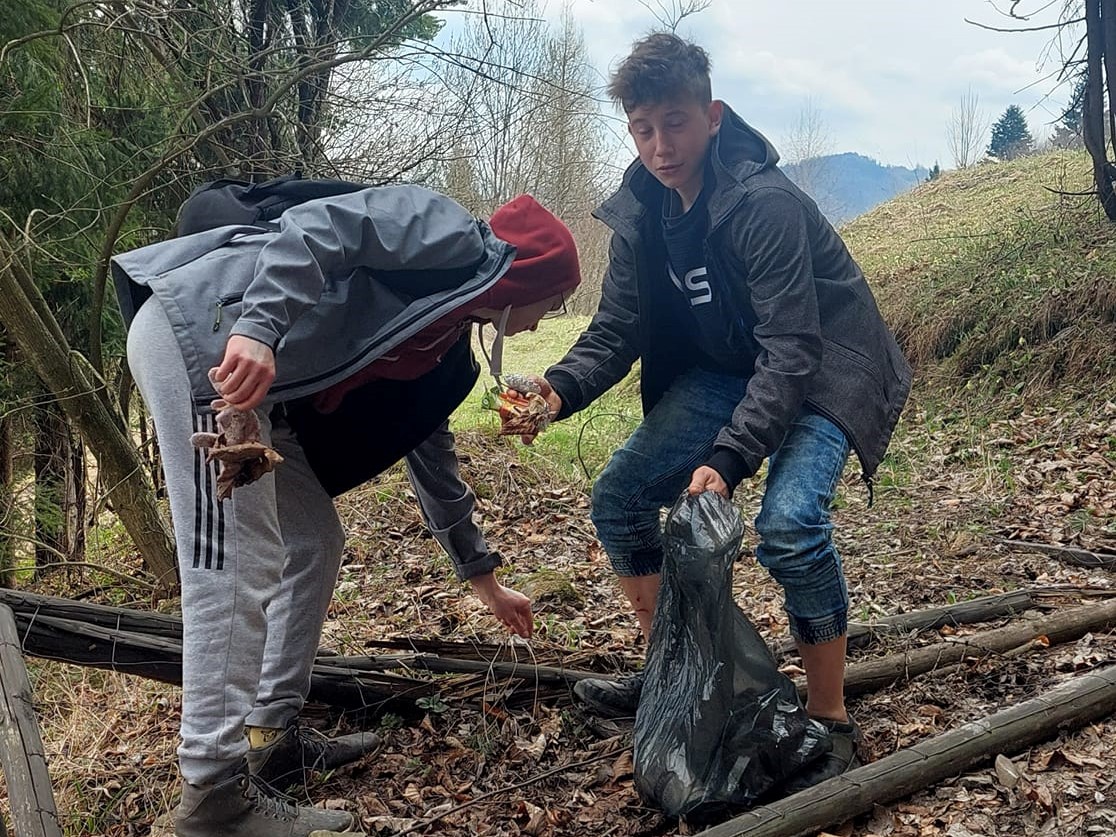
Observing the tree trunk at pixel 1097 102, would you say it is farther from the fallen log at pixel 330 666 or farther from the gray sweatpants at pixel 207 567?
the gray sweatpants at pixel 207 567

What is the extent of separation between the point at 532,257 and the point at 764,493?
1.14m

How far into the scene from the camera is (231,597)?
6.45 ft

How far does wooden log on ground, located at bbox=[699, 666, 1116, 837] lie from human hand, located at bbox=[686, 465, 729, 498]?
791 mm

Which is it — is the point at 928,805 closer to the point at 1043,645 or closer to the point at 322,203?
the point at 1043,645

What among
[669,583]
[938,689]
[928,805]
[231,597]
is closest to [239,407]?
[231,597]

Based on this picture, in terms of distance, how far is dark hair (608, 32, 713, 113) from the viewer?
243 centimetres

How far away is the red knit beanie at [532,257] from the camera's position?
235 cm

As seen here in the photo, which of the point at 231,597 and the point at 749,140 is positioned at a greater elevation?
the point at 749,140

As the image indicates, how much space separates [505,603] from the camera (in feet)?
9.84

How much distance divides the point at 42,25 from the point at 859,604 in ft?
17.5

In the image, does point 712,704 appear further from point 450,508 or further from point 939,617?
point 939,617

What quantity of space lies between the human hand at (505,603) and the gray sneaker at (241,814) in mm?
860

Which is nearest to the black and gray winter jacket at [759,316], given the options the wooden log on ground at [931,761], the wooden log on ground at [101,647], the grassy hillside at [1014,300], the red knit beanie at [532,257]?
the red knit beanie at [532,257]

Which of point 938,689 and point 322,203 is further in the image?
point 938,689
